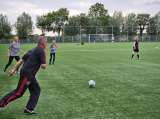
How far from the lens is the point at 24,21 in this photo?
235ft

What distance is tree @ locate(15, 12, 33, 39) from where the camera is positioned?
6775 centimetres

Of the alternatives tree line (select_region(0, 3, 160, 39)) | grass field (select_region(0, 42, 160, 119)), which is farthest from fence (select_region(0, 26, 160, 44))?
grass field (select_region(0, 42, 160, 119))

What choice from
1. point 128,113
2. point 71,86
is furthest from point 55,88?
point 128,113

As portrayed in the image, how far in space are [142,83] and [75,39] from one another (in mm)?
56291

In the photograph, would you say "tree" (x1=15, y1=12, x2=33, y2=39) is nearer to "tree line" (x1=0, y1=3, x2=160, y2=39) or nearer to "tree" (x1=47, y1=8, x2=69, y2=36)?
"tree line" (x1=0, y1=3, x2=160, y2=39)

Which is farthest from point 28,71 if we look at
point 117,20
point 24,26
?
point 117,20

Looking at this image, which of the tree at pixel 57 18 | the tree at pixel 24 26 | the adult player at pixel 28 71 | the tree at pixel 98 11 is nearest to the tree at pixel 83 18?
the tree at pixel 98 11

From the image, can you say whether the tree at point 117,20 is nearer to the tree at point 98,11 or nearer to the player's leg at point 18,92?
the tree at point 98,11

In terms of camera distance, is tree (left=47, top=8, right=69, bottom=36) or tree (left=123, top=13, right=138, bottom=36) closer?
tree (left=123, top=13, right=138, bottom=36)

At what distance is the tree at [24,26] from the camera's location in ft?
222

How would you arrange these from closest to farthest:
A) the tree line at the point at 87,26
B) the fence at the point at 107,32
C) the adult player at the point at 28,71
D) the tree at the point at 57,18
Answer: the adult player at the point at 28,71 → the fence at the point at 107,32 → the tree line at the point at 87,26 → the tree at the point at 57,18

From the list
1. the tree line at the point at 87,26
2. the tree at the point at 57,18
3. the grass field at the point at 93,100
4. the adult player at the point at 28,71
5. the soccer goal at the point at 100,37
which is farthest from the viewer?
the tree at the point at 57,18

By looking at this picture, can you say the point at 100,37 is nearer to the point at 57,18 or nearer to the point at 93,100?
the point at 57,18

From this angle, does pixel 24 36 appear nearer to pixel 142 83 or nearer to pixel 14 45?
pixel 14 45
